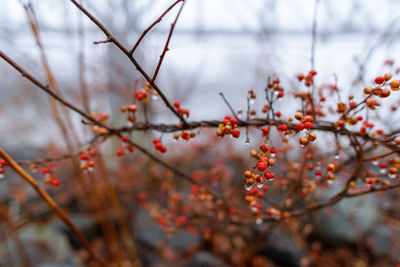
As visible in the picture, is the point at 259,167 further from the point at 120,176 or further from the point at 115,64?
the point at 120,176

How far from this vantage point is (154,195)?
376cm

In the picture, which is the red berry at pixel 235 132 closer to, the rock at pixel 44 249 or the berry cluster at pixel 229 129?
the berry cluster at pixel 229 129

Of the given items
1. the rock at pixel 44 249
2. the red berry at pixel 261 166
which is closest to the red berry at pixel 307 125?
the red berry at pixel 261 166

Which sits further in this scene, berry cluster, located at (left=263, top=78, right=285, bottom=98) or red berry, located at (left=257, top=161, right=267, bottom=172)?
berry cluster, located at (left=263, top=78, right=285, bottom=98)

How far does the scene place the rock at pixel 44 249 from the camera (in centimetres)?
266

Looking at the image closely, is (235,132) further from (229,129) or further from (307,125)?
(307,125)

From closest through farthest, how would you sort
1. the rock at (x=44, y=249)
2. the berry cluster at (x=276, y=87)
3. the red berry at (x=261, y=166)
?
the red berry at (x=261, y=166) → the berry cluster at (x=276, y=87) → the rock at (x=44, y=249)

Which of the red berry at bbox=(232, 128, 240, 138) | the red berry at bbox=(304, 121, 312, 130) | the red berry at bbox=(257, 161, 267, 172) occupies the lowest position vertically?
the red berry at bbox=(257, 161, 267, 172)

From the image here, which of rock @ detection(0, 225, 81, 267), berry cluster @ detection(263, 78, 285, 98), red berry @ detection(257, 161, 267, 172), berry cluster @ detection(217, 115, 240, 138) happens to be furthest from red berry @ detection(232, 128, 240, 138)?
rock @ detection(0, 225, 81, 267)

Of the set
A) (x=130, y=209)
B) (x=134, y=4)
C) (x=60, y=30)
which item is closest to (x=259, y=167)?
(x=60, y=30)

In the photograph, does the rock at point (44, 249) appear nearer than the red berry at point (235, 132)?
No

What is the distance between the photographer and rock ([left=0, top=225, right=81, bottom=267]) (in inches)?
105

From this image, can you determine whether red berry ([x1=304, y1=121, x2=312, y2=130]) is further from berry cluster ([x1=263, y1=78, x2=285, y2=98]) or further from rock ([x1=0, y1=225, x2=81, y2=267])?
rock ([x1=0, y1=225, x2=81, y2=267])

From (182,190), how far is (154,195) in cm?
50
